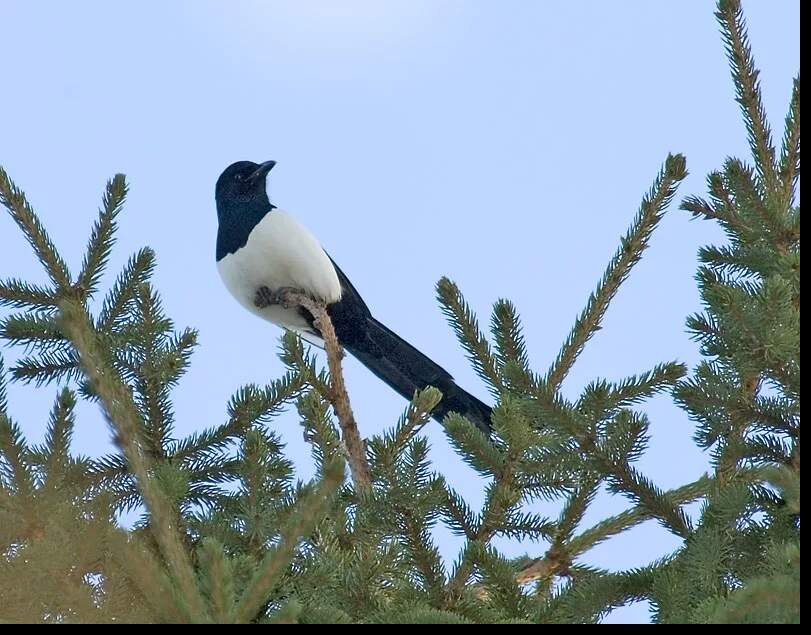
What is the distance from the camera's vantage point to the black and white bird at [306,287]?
3793mm

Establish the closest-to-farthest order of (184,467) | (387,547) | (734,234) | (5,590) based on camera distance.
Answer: (5,590), (387,547), (184,467), (734,234)

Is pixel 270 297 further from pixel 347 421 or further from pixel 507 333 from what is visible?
pixel 507 333

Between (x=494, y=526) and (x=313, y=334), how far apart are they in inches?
95.3

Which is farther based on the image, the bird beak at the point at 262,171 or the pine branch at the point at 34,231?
the bird beak at the point at 262,171

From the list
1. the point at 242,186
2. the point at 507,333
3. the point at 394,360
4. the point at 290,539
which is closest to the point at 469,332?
the point at 507,333

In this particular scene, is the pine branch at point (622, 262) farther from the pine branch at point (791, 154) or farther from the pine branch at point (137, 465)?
the pine branch at point (137, 465)

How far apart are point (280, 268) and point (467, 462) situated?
2.17m

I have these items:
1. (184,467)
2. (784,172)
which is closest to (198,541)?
(184,467)

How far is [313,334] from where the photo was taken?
4094 millimetres

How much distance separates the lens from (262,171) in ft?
15.0

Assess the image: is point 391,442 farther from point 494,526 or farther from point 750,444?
point 750,444

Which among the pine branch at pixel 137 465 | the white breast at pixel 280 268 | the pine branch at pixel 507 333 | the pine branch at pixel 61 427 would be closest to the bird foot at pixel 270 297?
the white breast at pixel 280 268

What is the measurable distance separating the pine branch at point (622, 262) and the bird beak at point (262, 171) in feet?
8.71
